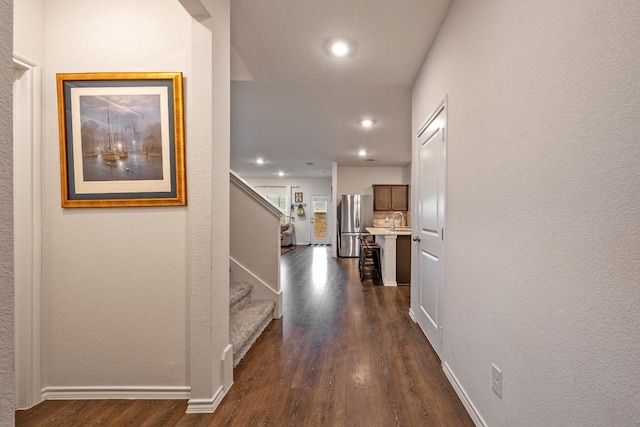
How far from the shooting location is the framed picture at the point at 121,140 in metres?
1.85

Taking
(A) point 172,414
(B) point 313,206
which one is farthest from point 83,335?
(B) point 313,206

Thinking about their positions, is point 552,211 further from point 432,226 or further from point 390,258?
point 390,258

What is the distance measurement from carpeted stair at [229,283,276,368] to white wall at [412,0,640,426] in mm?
1573

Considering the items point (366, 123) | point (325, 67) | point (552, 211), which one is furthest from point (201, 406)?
point (366, 123)

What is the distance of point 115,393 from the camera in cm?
189

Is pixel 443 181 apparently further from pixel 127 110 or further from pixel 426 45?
pixel 127 110

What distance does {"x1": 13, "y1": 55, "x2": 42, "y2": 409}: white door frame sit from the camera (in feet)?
5.76

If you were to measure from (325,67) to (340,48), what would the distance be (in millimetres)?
394

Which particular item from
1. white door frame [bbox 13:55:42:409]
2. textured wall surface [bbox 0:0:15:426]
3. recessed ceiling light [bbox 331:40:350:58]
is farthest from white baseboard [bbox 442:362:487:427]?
recessed ceiling light [bbox 331:40:350:58]

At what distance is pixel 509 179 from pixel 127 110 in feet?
6.98

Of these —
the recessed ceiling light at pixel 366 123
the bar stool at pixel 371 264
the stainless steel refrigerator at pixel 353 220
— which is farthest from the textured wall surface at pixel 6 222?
the stainless steel refrigerator at pixel 353 220

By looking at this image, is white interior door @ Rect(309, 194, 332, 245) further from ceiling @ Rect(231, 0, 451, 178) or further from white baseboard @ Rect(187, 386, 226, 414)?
white baseboard @ Rect(187, 386, 226, 414)

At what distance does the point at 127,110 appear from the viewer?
187 centimetres

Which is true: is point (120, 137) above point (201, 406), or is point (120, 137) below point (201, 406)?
above
